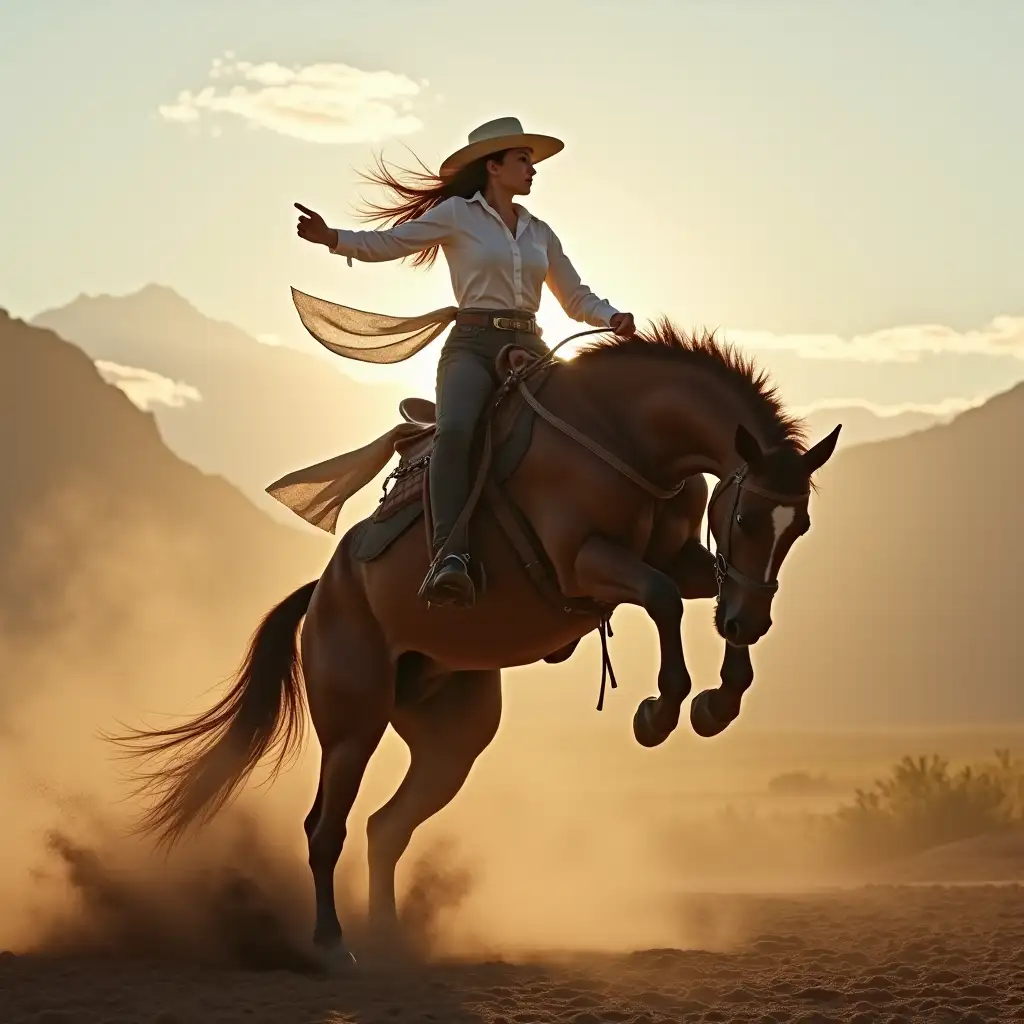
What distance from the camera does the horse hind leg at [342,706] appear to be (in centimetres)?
802

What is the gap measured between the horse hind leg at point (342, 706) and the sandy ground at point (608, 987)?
892 mm

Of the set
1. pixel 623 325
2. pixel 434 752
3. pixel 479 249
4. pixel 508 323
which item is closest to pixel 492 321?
pixel 508 323

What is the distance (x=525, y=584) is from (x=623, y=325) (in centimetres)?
120

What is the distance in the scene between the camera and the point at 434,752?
28.0ft

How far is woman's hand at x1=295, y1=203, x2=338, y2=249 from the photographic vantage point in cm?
719

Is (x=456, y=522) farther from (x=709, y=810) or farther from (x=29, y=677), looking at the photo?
(x=709, y=810)

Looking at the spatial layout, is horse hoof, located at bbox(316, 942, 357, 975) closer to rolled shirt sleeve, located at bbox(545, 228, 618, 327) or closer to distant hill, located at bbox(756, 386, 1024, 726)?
rolled shirt sleeve, located at bbox(545, 228, 618, 327)

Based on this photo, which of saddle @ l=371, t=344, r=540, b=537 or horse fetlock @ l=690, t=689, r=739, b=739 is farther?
saddle @ l=371, t=344, r=540, b=537

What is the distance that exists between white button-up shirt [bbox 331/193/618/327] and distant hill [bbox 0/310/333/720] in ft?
33.1

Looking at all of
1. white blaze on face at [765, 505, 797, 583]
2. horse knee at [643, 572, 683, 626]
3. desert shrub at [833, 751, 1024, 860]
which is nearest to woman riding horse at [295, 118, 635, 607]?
horse knee at [643, 572, 683, 626]

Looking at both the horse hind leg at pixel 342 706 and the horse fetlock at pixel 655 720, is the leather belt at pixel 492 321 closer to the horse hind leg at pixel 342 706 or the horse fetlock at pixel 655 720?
the horse hind leg at pixel 342 706

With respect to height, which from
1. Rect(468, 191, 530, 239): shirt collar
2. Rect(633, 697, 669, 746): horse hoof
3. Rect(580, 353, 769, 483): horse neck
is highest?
Rect(468, 191, 530, 239): shirt collar

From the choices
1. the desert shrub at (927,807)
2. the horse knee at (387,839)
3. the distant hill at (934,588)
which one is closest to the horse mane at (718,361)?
the horse knee at (387,839)

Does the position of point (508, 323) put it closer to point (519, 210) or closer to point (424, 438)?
point (519, 210)
